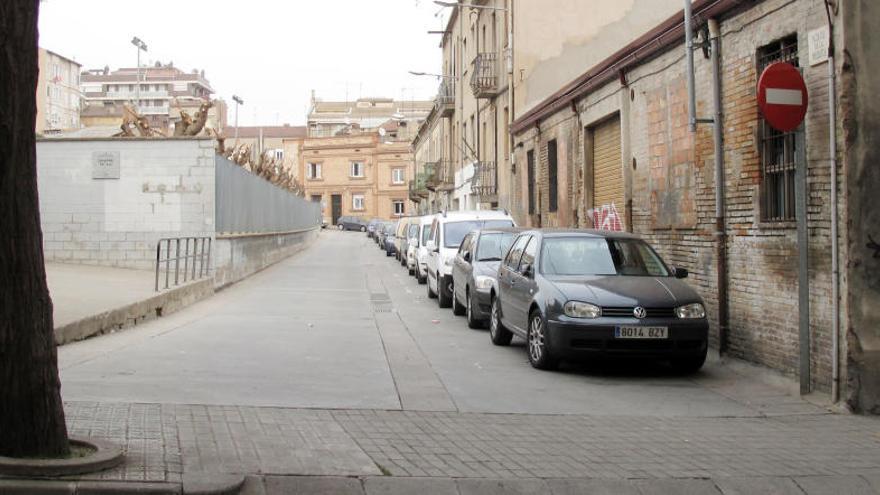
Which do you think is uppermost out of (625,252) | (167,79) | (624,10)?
(167,79)

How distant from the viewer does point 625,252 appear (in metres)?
10.8

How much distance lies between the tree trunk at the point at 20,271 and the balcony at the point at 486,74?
26.7 metres

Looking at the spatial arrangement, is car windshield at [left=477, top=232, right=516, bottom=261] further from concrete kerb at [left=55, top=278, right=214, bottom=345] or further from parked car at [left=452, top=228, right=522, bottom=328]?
concrete kerb at [left=55, top=278, right=214, bottom=345]

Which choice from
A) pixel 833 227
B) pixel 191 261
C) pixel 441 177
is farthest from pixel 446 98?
pixel 833 227

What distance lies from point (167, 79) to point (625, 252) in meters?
137

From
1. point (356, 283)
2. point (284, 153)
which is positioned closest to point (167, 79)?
point (284, 153)

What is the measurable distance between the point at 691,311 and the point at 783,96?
2576 millimetres

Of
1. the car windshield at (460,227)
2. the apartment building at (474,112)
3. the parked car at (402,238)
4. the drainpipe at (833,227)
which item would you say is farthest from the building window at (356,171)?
the drainpipe at (833,227)

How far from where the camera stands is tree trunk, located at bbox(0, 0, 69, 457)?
4.91 metres

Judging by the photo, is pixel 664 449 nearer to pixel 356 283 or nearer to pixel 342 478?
pixel 342 478

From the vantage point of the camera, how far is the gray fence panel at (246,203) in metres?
22.5

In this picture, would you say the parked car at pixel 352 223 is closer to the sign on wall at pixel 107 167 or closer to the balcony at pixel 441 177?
the balcony at pixel 441 177

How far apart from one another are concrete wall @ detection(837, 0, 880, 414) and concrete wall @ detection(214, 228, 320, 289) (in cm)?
1622

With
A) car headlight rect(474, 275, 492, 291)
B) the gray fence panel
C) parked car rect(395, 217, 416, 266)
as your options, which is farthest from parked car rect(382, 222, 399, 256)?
car headlight rect(474, 275, 492, 291)
